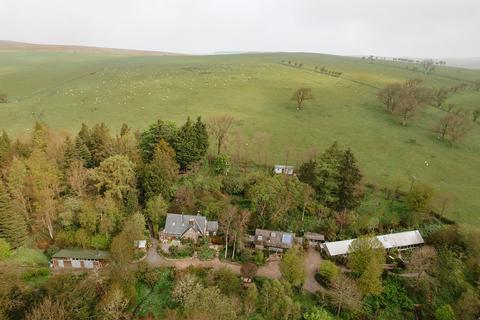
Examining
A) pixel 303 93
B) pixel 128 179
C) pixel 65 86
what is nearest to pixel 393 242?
pixel 128 179

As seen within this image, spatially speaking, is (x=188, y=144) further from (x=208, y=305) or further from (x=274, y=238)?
(x=208, y=305)

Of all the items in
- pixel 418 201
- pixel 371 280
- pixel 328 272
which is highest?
pixel 418 201

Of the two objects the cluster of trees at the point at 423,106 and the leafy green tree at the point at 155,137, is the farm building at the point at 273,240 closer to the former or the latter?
the leafy green tree at the point at 155,137

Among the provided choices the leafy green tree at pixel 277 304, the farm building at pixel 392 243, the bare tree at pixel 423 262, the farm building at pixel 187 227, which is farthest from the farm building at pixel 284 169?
the leafy green tree at pixel 277 304

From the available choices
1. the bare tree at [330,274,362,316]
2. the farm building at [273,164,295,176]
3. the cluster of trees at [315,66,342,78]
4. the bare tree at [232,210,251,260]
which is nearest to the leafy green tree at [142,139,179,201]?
the bare tree at [232,210,251,260]

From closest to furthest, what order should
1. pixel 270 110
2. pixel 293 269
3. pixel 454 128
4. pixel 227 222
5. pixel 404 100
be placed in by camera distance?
pixel 293 269, pixel 227 222, pixel 454 128, pixel 404 100, pixel 270 110

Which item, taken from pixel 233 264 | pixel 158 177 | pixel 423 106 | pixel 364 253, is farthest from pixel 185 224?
pixel 423 106

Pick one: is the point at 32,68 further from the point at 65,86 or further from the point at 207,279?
the point at 207,279
